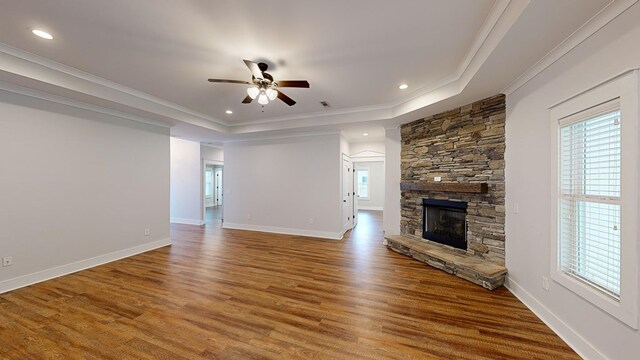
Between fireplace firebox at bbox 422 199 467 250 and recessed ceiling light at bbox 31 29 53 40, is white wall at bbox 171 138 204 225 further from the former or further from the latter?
fireplace firebox at bbox 422 199 467 250

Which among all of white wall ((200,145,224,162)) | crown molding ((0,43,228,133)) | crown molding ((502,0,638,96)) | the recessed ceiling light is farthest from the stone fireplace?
white wall ((200,145,224,162))

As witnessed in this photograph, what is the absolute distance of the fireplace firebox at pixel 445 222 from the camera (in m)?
3.92

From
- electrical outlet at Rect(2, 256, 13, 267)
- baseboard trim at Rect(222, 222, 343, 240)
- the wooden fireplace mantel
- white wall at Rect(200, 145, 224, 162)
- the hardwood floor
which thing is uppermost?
white wall at Rect(200, 145, 224, 162)

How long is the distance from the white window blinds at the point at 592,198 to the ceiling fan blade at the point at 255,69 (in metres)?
3.06

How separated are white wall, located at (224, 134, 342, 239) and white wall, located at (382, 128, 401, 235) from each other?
1.17 m

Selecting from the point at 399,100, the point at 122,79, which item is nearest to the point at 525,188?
the point at 399,100

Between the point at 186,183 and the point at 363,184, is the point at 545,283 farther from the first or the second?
the point at 363,184

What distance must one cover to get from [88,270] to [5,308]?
1.15m

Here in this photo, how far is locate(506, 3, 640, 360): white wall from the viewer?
67.6 inches

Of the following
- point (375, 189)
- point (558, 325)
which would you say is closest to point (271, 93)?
point (558, 325)

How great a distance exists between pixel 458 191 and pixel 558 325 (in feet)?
6.37

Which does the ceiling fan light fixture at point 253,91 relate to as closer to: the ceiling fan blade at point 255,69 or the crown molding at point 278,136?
the ceiling fan blade at point 255,69

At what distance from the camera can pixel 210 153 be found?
828 centimetres

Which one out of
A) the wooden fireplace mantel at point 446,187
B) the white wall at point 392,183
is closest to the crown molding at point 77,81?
the white wall at point 392,183
